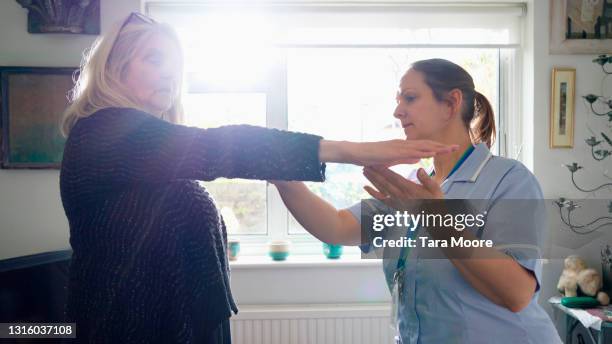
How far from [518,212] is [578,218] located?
1646 mm

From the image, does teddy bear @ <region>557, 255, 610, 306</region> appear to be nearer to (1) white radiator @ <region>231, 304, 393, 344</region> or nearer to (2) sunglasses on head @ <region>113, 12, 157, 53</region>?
(1) white radiator @ <region>231, 304, 393, 344</region>

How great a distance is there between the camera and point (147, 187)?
88cm

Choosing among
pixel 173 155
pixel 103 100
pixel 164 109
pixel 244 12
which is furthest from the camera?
pixel 244 12

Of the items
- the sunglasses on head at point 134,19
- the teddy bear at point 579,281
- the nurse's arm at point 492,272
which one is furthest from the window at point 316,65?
the nurse's arm at point 492,272

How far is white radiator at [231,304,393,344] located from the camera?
91.8 inches

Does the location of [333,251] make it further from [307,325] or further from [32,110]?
[32,110]

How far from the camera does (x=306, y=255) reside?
2604mm

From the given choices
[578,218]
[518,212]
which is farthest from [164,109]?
[578,218]

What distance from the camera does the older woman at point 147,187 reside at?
807 millimetres

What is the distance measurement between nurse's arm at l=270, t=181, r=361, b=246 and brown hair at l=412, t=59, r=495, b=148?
0.37 meters

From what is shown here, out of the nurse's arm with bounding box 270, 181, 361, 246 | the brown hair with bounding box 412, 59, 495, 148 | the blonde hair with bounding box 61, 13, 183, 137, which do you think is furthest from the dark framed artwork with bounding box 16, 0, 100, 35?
the brown hair with bounding box 412, 59, 495, 148

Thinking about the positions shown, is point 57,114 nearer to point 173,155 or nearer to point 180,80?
point 180,80

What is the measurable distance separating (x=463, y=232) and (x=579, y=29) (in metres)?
1.90

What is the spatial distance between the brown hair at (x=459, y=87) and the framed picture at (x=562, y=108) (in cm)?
127
